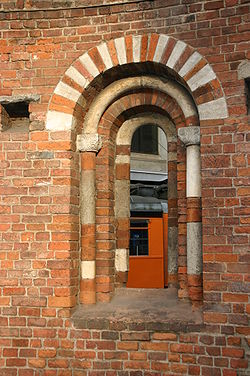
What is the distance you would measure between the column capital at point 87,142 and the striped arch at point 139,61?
22cm

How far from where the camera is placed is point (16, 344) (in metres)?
4.70

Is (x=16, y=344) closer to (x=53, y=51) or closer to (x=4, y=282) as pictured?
(x=4, y=282)

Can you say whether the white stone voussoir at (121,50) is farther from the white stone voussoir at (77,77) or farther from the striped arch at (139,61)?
the white stone voussoir at (77,77)

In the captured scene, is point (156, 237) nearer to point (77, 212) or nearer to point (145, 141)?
point (77, 212)

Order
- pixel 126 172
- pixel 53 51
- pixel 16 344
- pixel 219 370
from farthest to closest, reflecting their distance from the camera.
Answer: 1. pixel 126 172
2. pixel 53 51
3. pixel 16 344
4. pixel 219 370

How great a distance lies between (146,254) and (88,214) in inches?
151

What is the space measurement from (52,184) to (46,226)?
17.8 inches

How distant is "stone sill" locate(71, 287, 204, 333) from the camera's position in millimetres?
4445

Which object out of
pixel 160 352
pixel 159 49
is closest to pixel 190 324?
pixel 160 352

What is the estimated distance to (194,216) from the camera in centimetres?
466

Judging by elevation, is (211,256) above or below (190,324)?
above

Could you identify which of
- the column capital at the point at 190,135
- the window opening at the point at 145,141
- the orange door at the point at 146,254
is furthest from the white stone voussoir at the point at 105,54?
the window opening at the point at 145,141

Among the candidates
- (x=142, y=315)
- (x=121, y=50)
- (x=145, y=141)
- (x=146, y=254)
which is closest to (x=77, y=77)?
(x=121, y=50)

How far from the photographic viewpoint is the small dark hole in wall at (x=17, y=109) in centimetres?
504
